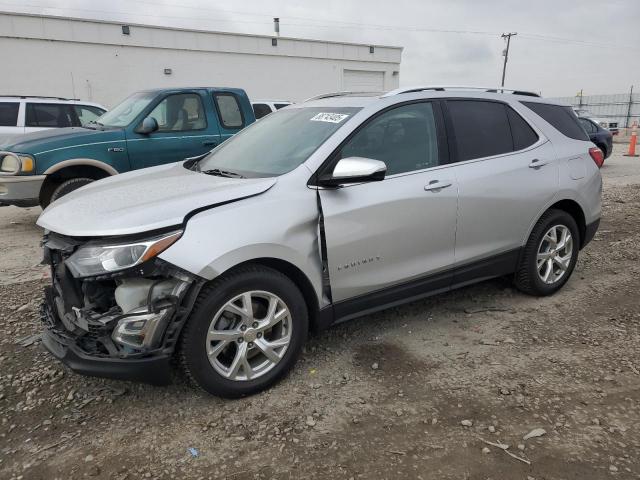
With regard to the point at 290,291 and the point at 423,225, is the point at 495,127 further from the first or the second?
the point at 290,291

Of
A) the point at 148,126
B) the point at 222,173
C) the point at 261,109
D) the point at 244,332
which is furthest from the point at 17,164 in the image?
the point at 261,109

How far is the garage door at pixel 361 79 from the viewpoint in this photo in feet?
83.3

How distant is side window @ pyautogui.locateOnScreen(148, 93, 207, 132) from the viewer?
674 cm

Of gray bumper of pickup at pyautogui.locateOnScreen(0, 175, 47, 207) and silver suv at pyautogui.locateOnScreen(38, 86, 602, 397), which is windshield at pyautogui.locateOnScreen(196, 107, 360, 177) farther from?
gray bumper of pickup at pyautogui.locateOnScreen(0, 175, 47, 207)

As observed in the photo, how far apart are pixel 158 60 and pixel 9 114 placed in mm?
12311

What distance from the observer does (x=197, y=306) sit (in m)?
2.61

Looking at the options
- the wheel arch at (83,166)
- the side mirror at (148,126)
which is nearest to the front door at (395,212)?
the side mirror at (148,126)

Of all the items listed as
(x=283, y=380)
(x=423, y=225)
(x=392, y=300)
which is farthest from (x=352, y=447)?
(x=423, y=225)

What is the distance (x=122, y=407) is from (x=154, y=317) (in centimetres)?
75

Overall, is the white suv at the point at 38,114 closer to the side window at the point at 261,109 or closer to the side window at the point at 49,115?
the side window at the point at 49,115

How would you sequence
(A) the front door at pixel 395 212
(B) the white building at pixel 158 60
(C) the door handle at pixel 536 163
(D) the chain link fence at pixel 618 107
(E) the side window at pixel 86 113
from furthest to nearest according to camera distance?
(D) the chain link fence at pixel 618 107 < (B) the white building at pixel 158 60 < (E) the side window at pixel 86 113 < (C) the door handle at pixel 536 163 < (A) the front door at pixel 395 212

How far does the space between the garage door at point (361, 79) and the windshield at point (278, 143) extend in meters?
22.3

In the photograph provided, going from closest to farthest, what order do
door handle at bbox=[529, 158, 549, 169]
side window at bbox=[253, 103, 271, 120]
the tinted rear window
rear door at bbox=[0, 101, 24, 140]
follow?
1. door handle at bbox=[529, 158, 549, 169]
2. the tinted rear window
3. rear door at bbox=[0, 101, 24, 140]
4. side window at bbox=[253, 103, 271, 120]

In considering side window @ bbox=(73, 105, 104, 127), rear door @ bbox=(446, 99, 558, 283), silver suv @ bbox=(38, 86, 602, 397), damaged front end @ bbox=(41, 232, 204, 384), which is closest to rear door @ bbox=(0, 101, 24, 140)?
side window @ bbox=(73, 105, 104, 127)
